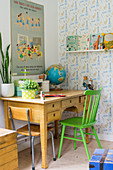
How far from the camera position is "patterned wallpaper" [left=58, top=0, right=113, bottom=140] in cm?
359

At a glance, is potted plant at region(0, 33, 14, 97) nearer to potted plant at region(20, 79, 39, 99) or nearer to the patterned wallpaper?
potted plant at region(20, 79, 39, 99)

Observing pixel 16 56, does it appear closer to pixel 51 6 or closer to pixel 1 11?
pixel 1 11

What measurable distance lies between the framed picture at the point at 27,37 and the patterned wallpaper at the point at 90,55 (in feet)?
1.46

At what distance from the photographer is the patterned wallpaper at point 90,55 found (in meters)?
3.59

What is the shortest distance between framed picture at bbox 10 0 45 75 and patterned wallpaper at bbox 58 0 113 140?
17.5 inches

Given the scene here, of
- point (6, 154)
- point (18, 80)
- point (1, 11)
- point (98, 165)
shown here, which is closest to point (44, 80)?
point (18, 80)

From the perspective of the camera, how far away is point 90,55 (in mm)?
3732

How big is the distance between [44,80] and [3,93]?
837mm

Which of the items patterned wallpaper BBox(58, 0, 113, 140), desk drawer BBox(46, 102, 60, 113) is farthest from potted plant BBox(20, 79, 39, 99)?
patterned wallpaper BBox(58, 0, 113, 140)

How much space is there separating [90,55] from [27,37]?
1.01 metres

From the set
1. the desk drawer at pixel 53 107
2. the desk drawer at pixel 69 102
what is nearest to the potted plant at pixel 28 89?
the desk drawer at pixel 53 107

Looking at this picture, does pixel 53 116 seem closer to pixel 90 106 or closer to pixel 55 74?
pixel 90 106

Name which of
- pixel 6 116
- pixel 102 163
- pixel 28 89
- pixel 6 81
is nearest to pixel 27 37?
pixel 6 81

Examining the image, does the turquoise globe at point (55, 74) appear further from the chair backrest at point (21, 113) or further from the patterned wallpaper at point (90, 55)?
the chair backrest at point (21, 113)
